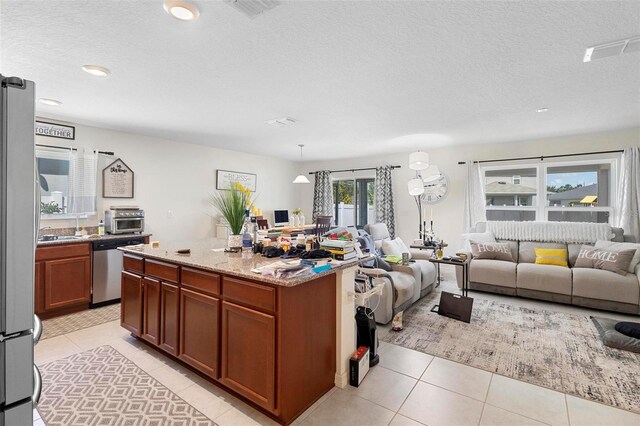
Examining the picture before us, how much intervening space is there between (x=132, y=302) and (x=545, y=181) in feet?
20.7

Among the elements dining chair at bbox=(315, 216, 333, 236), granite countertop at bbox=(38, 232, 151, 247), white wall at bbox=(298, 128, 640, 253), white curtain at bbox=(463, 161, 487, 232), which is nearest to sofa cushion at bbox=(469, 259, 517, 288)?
white curtain at bbox=(463, 161, 487, 232)

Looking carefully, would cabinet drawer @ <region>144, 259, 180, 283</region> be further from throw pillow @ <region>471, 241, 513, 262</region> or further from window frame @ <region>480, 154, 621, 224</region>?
window frame @ <region>480, 154, 621, 224</region>

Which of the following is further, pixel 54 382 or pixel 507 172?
pixel 507 172

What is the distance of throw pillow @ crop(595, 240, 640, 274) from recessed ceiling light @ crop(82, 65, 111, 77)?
20.0 feet

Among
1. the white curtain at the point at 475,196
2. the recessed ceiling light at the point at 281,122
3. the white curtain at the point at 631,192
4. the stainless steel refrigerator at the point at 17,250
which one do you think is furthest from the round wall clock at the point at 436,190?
the stainless steel refrigerator at the point at 17,250

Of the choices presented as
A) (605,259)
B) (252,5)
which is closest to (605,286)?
(605,259)

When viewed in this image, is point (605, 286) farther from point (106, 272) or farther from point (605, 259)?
point (106, 272)

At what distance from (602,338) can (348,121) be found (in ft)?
12.0

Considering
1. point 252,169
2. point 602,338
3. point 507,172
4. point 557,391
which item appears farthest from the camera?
point 252,169

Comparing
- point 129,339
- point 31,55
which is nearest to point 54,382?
point 129,339

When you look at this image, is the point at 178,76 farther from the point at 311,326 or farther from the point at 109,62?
the point at 311,326

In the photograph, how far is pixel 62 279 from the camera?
3.64m

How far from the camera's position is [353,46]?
221 cm

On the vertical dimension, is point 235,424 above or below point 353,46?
below
